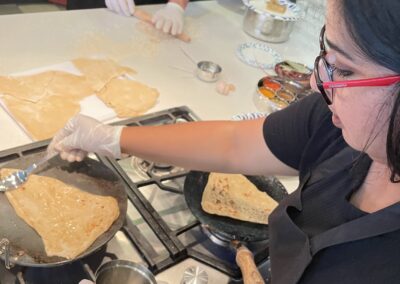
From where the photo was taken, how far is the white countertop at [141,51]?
161 centimetres

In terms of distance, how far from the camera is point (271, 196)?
128 centimetres

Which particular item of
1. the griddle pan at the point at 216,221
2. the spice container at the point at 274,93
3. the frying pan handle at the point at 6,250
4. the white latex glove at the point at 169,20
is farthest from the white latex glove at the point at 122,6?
the frying pan handle at the point at 6,250

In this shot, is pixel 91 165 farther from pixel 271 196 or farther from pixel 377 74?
pixel 377 74

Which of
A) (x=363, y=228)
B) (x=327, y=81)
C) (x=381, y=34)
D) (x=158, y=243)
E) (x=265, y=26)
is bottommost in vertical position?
(x=158, y=243)

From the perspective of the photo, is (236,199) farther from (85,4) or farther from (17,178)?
(85,4)

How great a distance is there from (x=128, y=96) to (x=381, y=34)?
1.09 m

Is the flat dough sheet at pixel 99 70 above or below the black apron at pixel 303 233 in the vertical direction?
below

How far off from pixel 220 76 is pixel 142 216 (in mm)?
913

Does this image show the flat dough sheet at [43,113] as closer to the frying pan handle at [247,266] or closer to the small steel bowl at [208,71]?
the small steel bowl at [208,71]

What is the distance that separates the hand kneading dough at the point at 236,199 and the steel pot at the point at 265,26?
45.0 inches

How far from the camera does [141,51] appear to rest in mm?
1820

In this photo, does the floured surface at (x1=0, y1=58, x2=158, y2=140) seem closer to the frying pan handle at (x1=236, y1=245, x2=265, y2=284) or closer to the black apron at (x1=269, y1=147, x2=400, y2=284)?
the frying pan handle at (x1=236, y1=245, x2=265, y2=284)

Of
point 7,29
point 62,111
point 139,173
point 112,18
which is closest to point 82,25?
point 112,18

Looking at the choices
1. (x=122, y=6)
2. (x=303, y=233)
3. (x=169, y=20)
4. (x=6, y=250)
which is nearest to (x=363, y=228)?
(x=303, y=233)
